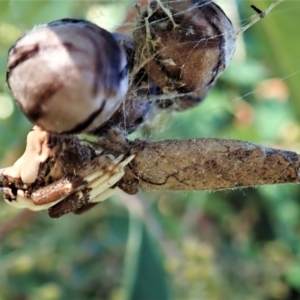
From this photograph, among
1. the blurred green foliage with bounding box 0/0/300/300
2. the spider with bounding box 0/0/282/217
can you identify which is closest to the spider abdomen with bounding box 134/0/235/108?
the spider with bounding box 0/0/282/217

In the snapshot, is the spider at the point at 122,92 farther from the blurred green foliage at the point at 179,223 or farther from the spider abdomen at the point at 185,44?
the blurred green foliage at the point at 179,223

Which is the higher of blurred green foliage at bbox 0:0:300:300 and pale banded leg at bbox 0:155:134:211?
pale banded leg at bbox 0:155:134:211

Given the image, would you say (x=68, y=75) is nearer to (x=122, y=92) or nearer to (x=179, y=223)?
(x=122, y=92)

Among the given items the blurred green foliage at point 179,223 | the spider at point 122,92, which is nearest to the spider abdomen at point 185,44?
the spider at point 122,92

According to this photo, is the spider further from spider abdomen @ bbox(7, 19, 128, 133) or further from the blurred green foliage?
the blurred green foliage

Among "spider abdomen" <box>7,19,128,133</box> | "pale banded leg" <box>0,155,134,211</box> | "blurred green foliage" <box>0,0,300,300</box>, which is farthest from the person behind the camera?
"blurred green foliage" <box>0,0,300,300</box>

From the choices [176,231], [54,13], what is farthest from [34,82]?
[176,231]

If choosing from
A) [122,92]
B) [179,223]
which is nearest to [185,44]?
[122,92]

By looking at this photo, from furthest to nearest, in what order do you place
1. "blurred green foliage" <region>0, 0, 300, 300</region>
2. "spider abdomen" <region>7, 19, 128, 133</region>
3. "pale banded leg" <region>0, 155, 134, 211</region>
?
"blurred green foliage" <region>0, 0, 300, 300</region>, "pale banded leg" <region>0, 155, 134, 211</region>, "spider abdomen" <region>7, 19, 128, 133</region>
